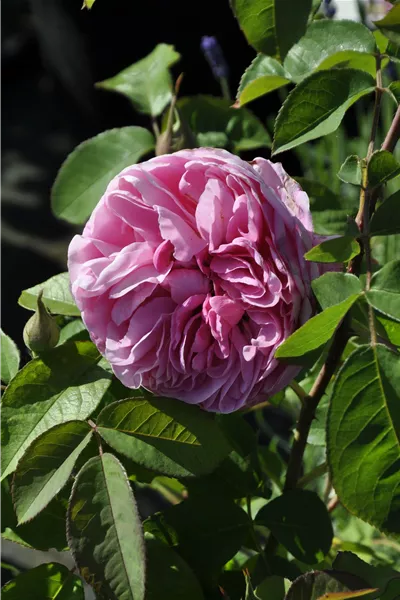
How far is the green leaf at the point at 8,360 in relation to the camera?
61cm

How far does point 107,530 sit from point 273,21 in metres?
0.32

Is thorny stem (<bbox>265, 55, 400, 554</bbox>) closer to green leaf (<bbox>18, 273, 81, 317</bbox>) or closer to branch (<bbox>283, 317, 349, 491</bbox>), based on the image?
branch (<bbox>283, 317, 349, 491</bbox>)

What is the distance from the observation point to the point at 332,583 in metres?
0.47

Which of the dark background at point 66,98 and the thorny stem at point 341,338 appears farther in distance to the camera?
the dark background at point 66,98

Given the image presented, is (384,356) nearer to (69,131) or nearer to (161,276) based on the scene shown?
(161,276)

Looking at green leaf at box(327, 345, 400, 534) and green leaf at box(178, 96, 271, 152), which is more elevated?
green leaf at box(178, 96, 271, 152)

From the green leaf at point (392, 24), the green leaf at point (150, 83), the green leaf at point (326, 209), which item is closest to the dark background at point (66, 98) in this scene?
the green leaf at point (150, 83)

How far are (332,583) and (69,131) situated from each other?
285cm

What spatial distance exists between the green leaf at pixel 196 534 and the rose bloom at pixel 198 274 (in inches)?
4.8

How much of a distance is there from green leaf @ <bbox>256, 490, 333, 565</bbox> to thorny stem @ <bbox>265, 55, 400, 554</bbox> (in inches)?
1.1

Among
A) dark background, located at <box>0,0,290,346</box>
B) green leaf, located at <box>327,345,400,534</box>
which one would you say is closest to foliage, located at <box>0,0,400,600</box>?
green leaf, located at <box>327,345,400,534</box>

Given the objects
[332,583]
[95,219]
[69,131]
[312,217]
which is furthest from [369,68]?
[69,131]

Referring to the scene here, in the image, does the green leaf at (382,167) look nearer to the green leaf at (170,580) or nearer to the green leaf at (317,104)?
the green leaf at (317,104)

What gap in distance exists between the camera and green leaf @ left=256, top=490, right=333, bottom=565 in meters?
0.58
